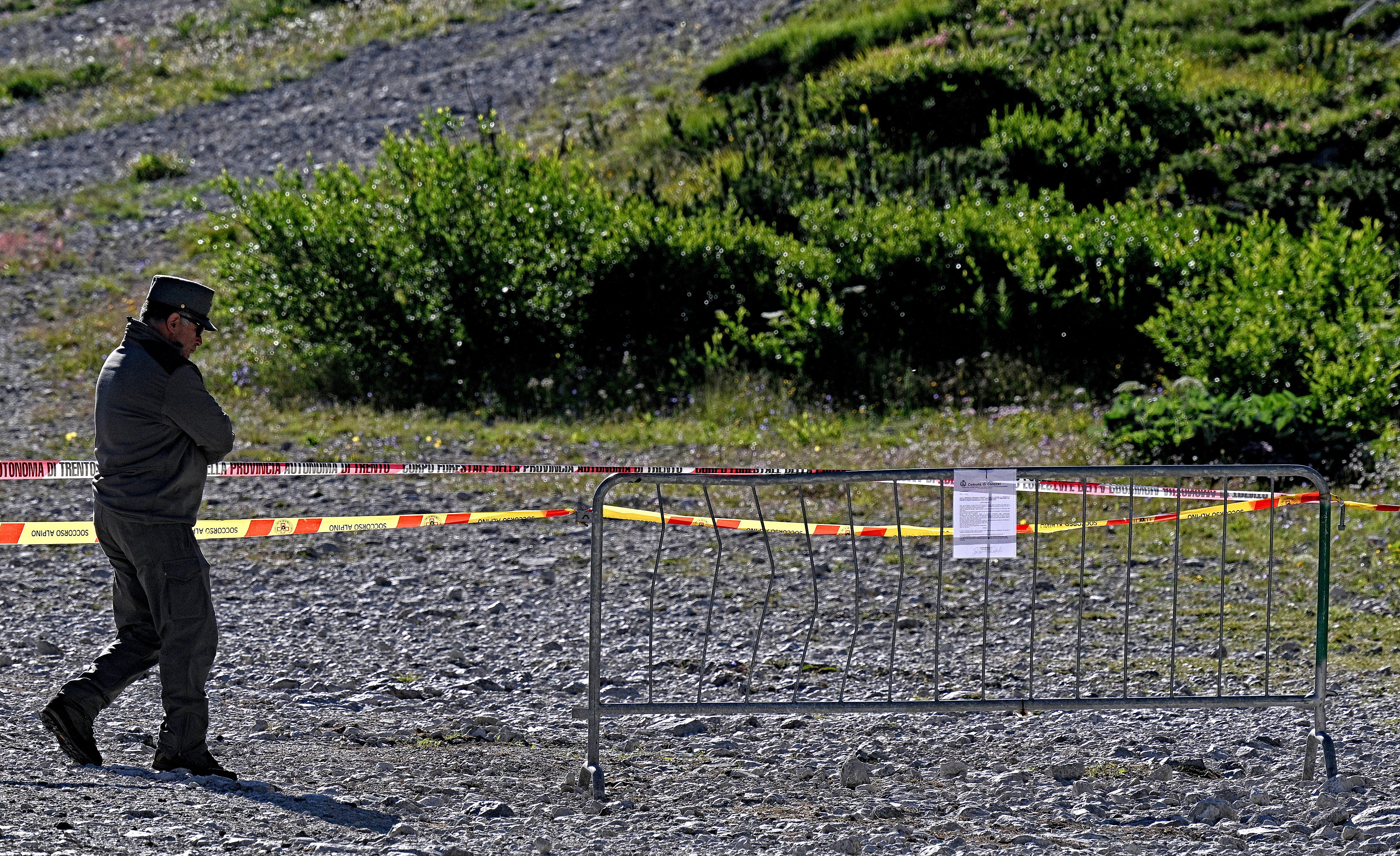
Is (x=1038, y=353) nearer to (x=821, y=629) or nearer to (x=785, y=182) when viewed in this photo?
(x=785, y=182)

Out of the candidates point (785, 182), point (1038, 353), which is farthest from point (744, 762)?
point (785, 182)

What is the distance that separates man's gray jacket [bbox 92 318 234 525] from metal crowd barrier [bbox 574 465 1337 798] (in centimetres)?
153

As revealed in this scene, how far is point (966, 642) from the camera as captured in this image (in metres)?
8.10

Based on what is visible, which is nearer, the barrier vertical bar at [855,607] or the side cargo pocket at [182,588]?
the side cargo pocket at [182,588]

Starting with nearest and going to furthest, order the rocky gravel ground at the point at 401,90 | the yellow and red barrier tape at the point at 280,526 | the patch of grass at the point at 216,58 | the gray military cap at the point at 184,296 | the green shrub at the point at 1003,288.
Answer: the gray military cap at the point at 184,296, the yellow and red barrier tape at the point at 280,526, the green shrub at the point at 1003,288, the rocky gravel ground at the point at 401,90, the patch of grass at the point at 216,58

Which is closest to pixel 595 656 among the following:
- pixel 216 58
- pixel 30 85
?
pixel 216 58

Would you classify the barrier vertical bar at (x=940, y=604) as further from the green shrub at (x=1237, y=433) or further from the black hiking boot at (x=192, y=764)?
the black hiking boot at (x=192, y=764)

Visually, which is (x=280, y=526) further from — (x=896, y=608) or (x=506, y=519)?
(x=896, y=608)

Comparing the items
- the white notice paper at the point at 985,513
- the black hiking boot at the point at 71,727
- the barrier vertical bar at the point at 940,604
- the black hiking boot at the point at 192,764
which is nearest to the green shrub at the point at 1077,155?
the barrier vertical bar at the point at 940,604

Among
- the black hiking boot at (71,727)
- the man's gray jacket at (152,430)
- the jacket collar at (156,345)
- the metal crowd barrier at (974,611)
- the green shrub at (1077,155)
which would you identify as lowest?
the metal crowd barrier at (974,611)

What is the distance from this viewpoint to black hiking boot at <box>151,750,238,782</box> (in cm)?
561

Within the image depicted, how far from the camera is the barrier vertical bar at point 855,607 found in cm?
588

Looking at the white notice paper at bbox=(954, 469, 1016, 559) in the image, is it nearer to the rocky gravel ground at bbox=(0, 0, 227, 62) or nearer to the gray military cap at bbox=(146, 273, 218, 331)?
the gray military cap at bbox=(146, 273, 218, 331)

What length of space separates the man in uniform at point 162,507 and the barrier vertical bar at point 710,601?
1851 millimetres
